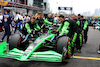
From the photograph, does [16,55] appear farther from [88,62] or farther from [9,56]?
[88,62]

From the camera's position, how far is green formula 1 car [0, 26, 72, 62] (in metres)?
4.25

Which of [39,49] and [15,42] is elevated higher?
[15,42]

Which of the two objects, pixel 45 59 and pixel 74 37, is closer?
pixel 45 59

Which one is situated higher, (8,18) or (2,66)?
(8,18)

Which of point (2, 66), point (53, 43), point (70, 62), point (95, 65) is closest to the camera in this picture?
point (2, 66)

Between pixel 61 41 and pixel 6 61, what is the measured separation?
2008mm

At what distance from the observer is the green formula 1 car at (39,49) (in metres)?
4.25

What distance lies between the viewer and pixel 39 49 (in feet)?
18.0

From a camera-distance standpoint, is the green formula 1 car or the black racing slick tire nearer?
the green formula 1 car

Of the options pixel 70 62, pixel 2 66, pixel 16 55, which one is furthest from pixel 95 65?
pixel 2 66

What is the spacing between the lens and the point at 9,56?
14.1 feet

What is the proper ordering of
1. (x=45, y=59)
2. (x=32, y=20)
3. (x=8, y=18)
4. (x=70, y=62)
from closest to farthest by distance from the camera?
(x=45, y=59), (x=70, y=62), (x=32, y=20), (x=8, y=18)

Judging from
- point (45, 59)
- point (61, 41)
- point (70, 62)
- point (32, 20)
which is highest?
point (32, 20)

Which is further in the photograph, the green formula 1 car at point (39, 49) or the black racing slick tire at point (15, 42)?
the black racing slick tire at point (15, 42)
